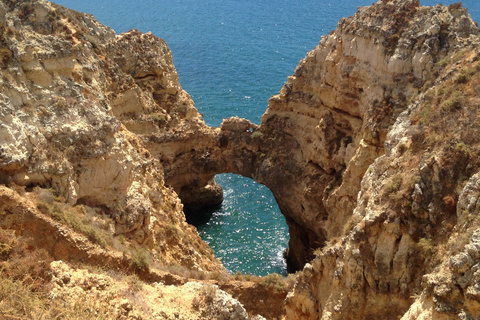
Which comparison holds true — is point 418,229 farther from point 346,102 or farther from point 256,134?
point 256,134

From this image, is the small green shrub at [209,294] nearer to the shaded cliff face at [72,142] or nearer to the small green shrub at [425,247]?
the shaded cliff face at [72,142]

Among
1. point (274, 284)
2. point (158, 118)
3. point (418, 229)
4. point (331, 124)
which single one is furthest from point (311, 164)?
point (418, 229)

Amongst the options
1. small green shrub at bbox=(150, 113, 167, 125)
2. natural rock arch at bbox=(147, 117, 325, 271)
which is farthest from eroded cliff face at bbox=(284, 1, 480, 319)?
small green shrub at bbox=(150, 113, 167, 125)

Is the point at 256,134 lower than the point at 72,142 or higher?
higher

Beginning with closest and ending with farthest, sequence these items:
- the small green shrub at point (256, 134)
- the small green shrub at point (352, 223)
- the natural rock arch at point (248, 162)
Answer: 1. the small green shrub at point (352, 223)
2. the natural rock arch at point (248, 162)
3. the small green shrub at point (256, 134)

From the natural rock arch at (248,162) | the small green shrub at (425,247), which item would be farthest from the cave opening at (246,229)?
the small green shrub at (425,247)

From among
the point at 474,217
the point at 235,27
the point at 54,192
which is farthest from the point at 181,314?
the point at 235,27
